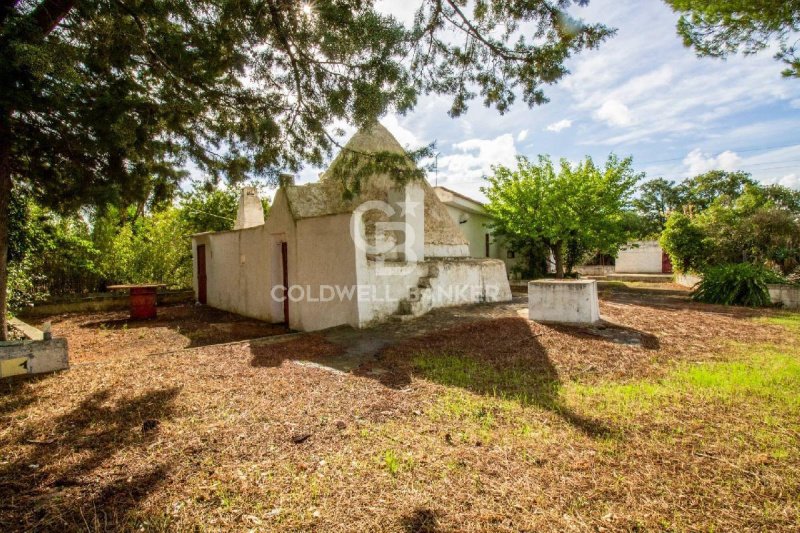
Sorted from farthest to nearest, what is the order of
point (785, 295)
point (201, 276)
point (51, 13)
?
point (201, 276) < point (785, 295) < point (51, 13)

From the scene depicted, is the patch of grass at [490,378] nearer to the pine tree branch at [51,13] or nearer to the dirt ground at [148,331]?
the dirt ground at [148,331]

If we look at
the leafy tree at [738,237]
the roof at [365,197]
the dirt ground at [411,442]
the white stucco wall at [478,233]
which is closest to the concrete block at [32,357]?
the dirt ground at [411,442]

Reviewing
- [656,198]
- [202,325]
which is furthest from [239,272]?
[656,198]

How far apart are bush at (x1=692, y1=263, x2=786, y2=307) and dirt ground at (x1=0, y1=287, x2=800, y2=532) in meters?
7.60

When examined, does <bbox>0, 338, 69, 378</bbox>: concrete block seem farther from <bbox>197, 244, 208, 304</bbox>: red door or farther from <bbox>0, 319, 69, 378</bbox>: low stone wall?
<bbox>197, 244, 208, 304</bbox>: red door

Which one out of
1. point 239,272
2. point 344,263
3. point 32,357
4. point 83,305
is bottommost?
point 32,357

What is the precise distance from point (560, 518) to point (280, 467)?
2136 millimetres

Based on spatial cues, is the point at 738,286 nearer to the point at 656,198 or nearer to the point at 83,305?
the point at 83,305

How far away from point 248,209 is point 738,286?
18223mm

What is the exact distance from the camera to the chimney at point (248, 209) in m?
15.3

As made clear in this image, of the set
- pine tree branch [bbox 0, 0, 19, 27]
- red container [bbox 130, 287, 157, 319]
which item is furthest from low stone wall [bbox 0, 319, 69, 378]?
red container [bbox 130, 287, 157, 319]

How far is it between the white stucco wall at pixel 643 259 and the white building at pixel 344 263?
88.7 feet

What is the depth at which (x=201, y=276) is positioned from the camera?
15195mm

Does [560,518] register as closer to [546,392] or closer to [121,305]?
[546,392]
